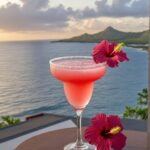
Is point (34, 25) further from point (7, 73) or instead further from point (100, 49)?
point (100, 49)

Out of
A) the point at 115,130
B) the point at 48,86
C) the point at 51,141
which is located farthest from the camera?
the point at 48,86

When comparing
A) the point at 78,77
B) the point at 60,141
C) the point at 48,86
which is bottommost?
the point at 48,86

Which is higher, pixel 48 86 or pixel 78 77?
pixel 78 77

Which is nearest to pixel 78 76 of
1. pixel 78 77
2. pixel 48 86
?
pixel 78 77

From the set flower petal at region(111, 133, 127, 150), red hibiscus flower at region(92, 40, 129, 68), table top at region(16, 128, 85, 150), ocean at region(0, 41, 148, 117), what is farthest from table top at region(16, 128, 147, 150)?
ocean at region(0, 41, 148, 117)

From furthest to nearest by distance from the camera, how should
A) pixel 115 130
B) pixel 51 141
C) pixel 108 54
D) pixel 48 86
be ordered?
1. pixel 48 86
2. pixel 51 141
3. pixel 108 54
4. pixel 115 130

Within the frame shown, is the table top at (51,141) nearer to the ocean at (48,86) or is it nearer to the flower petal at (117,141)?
the flower petal at (117,141)

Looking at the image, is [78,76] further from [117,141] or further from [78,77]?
[117,141]
